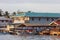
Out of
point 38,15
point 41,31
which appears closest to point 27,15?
point 38,15

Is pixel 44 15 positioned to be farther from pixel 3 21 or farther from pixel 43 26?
pixel 3 21

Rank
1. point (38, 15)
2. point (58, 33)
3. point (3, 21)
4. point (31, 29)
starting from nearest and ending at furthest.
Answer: point (58, 33)
point (31, 29)
point (38, 15)
point (3, 21)

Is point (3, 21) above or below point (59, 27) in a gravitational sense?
below

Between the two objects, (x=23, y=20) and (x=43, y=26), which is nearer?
(x=43, y=26)

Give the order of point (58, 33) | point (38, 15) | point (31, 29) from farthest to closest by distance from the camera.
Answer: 1. point (38, 15)
2. point (31, 29)
3. point (58, 33)

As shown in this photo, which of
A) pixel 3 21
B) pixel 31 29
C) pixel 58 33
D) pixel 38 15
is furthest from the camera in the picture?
pixel 3 21

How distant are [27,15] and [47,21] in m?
5.46

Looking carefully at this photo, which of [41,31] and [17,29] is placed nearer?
[41,31]

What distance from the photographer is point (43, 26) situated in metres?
71.6

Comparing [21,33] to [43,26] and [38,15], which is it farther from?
[38,15]

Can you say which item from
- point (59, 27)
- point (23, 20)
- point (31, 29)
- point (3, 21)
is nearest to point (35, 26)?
point (31, 29)

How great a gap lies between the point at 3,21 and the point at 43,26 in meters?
34.4

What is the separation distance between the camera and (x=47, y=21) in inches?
3174

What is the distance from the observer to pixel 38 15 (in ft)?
265
